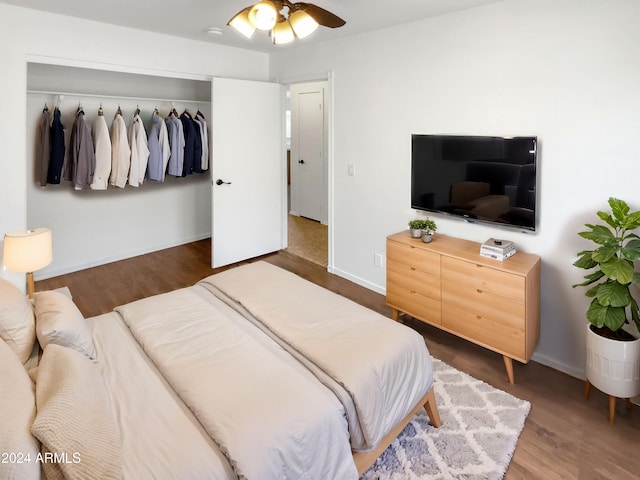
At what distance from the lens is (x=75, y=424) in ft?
3.66

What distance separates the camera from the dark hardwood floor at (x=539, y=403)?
6.03 ft

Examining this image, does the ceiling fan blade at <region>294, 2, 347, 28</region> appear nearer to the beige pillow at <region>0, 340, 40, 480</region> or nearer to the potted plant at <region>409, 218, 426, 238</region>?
the potted plant at <region>409, 218, 426, 238</region>

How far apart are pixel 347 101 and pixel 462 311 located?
2242mm

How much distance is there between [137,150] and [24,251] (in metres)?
2.06

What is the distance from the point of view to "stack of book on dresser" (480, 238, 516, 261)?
2531 mm

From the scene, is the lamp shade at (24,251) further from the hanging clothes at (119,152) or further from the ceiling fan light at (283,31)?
the ceiling fan light at (283,31)

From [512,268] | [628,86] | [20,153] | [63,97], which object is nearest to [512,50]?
[628,86]

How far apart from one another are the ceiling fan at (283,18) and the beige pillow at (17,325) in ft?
5.91

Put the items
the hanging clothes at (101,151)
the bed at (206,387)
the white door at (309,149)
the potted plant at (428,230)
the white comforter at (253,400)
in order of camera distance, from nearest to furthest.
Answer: the bed at (206,387) < the white comforter at (253,400) < the potted plant at (428,230) < the hanging clothes at (101,151) < the white door at (309,149)

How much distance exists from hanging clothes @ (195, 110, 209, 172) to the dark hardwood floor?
145 centimetres

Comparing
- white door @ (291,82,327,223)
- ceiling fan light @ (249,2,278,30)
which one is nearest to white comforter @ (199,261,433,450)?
ceiling fan light @ (249,2,278,30)

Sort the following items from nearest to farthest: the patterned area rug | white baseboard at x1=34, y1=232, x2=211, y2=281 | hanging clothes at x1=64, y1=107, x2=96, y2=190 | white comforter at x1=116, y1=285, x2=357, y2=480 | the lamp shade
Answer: white comforter at x1=116, y1=285, x2=357, y2=480, the patterned area rug, the lamp shade, hanging clothes at x1=64, y1=107, x2=96, y2=190, white baseboard at x1=34, y1=232, x2=211, y2=281

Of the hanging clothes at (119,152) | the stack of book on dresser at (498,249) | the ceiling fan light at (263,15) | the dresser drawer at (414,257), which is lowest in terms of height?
the dresser drawer at (414,257)

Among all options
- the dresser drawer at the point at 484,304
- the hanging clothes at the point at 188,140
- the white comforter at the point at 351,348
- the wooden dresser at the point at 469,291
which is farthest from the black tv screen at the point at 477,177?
the hanging clothes at the point at 188,140
